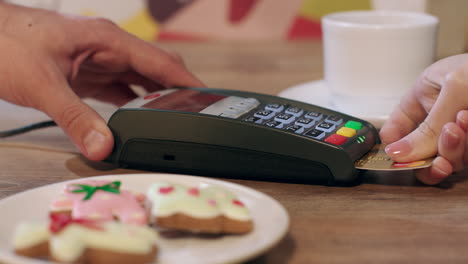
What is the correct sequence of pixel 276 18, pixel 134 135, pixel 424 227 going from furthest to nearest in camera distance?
pixel 276 18, pixel 134 135, pixel 424 227

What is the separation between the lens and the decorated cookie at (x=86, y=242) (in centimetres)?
33

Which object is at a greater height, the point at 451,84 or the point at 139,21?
the point at 451,84

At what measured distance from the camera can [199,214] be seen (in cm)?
38

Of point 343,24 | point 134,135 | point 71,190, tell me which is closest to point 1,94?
point 134,135

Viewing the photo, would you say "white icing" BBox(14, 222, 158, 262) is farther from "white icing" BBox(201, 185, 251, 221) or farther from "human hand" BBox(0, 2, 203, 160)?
"human hand" BBox(0, 2, 203, 160)

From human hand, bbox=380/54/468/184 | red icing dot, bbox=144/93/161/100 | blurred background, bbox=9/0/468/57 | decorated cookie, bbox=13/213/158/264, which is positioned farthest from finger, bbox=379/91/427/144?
blurred background, bbox=9/0/468/57

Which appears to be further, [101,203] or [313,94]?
[313,94]

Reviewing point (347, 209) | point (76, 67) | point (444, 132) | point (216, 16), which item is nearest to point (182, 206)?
point (347, 209)

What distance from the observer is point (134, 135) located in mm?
572

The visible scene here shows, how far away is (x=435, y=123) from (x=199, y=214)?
0.91 ft

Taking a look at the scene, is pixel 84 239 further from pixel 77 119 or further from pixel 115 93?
pixel 115 93

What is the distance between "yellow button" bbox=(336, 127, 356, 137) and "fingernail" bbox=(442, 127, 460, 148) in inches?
3.1

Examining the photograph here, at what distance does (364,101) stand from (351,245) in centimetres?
36

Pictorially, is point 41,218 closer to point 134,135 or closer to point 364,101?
point 134,135
